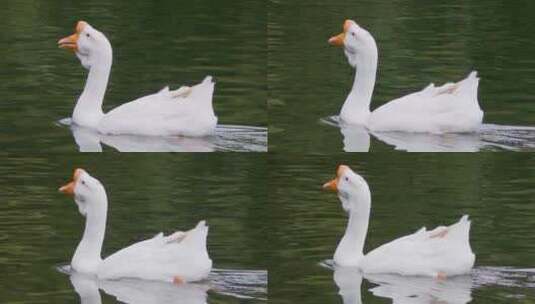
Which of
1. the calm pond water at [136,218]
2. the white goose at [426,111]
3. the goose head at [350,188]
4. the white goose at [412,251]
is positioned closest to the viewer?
the calm pond water at [136,218]

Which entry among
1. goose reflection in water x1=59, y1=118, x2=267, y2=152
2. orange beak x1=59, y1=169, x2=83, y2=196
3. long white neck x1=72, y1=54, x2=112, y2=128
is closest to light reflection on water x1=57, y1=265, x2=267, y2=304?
orange beak x1=59, y1=169, x2=83, y2=196

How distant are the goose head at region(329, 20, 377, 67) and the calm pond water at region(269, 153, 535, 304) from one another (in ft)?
1.75

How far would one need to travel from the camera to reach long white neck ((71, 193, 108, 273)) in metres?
10.2

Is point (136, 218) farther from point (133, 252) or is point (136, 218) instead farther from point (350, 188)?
point (350, 188)

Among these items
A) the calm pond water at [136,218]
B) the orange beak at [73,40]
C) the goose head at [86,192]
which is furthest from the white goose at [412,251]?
the orange beak at [73,40]

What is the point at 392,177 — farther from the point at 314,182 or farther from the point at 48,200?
the point at 48,200

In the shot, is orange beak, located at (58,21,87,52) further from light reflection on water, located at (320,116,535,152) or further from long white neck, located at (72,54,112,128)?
light reflection on water, located at (320,116,535,152)

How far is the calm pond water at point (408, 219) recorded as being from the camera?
385 inches

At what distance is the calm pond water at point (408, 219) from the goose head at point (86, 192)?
2.88 feet

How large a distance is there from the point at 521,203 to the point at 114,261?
219 centimetres

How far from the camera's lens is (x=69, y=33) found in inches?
515

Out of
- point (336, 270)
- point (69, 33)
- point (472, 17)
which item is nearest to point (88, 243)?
point (336, 270)

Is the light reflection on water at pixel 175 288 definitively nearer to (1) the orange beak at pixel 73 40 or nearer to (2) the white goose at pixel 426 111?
(2) the white goose at pixel 426 111

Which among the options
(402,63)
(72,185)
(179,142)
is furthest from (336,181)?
(402,63)
